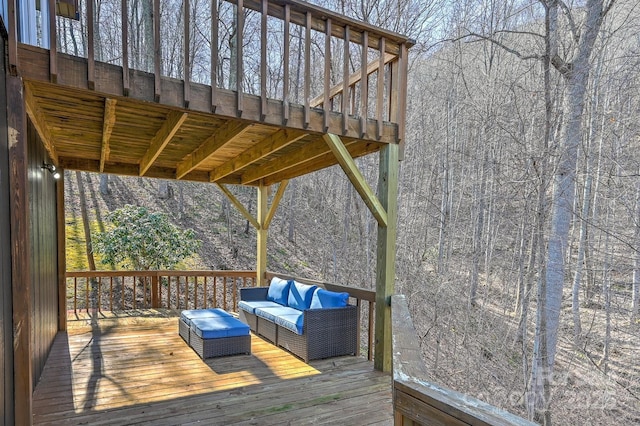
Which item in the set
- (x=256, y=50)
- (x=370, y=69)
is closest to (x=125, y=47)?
(x=370, y=69)

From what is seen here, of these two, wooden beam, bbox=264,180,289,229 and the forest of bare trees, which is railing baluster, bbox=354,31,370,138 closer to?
wooden beam, bbox=264,180,289,229

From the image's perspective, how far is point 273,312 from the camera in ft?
16.7

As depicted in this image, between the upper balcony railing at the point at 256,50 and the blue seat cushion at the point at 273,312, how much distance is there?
8.87 ft


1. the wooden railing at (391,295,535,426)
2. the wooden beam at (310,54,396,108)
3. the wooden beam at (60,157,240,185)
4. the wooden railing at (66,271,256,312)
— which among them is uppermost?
the wooden beam at (310,54,396,108)

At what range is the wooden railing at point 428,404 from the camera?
108cm

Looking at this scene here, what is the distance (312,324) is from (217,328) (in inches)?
45.9

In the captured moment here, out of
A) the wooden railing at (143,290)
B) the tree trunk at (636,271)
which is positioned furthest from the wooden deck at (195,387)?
the tree trunk at (636,271)

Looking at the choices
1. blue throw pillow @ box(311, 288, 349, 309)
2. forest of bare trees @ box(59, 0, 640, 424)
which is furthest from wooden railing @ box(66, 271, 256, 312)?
forest of bare trees @ box(59, 0, 640, 424)

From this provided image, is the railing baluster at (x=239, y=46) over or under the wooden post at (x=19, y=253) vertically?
over

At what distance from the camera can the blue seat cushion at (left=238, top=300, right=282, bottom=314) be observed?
5.48 metres

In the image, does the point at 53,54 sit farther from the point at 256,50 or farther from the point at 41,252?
the point at 256,50

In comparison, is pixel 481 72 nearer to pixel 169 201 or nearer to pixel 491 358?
pixel 491 358

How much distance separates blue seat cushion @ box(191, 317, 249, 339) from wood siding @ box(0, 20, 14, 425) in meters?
2.17

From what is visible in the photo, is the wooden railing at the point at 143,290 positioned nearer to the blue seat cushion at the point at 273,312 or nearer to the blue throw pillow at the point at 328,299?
the blue seat cushion at the point at 273,312
